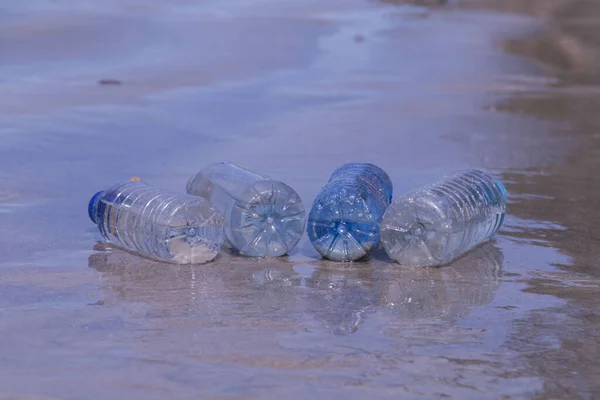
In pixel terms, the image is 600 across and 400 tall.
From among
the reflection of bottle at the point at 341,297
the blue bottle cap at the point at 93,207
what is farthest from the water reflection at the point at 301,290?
the blue bottle cap at the point at 93,207

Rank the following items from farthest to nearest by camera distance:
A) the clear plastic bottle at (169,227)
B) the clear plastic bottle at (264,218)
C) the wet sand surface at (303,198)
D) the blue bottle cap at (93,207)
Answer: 1. the blue bottle cap at (93,207)
2. the clear plastic bottle at (264,218)
3. the clear plastic bottle at (169,227)
4. the wet sand surface at (303,198)

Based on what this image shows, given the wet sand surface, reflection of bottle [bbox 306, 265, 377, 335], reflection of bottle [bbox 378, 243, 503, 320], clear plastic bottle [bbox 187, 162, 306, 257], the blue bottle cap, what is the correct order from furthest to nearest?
the blue bottle cap
clear plastic bottle [bbox 187, 162, 306, 257]
reflection of bottle [bbox 378, 243, 503, 320]
reflection of bottle [bbox 306, 265, 377, 335]
the wet sand surface

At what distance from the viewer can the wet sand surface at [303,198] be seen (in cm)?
272

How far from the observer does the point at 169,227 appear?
3.71 meters

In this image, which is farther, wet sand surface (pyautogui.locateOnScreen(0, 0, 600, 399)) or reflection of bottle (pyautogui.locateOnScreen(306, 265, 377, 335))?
reflection of bottle (pyautogui.locateOnScreen(306, 265, 377, 335))

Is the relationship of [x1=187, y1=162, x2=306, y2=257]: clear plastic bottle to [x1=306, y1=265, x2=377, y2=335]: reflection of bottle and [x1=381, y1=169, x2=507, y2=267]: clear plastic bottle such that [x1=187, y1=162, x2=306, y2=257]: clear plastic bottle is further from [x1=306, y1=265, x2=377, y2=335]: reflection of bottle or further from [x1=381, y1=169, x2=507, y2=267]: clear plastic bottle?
[x1=381, y1=169, x2=507, y2=267]: clear plastic bottle

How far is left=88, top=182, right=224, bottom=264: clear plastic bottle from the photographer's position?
373cm

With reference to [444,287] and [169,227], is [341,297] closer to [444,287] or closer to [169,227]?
[444,287]

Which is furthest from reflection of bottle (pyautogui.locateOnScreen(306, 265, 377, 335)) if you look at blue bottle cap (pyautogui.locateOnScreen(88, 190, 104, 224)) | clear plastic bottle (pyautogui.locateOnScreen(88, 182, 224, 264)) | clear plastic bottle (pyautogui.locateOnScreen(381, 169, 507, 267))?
blue bottle cap (pyautogui.locateOnScreen(88, 190, 104, 224))

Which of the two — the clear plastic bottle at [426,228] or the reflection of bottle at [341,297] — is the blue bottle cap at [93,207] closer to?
the reflection of bottle at [341,297]

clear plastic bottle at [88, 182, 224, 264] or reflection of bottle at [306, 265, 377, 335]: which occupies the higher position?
clear plastic bottle at [88, 182, 224, 264]

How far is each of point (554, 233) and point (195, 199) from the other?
5.73 ft

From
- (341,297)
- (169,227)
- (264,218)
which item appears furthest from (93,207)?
(341,297)

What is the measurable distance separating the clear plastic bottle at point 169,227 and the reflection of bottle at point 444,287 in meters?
0.73
